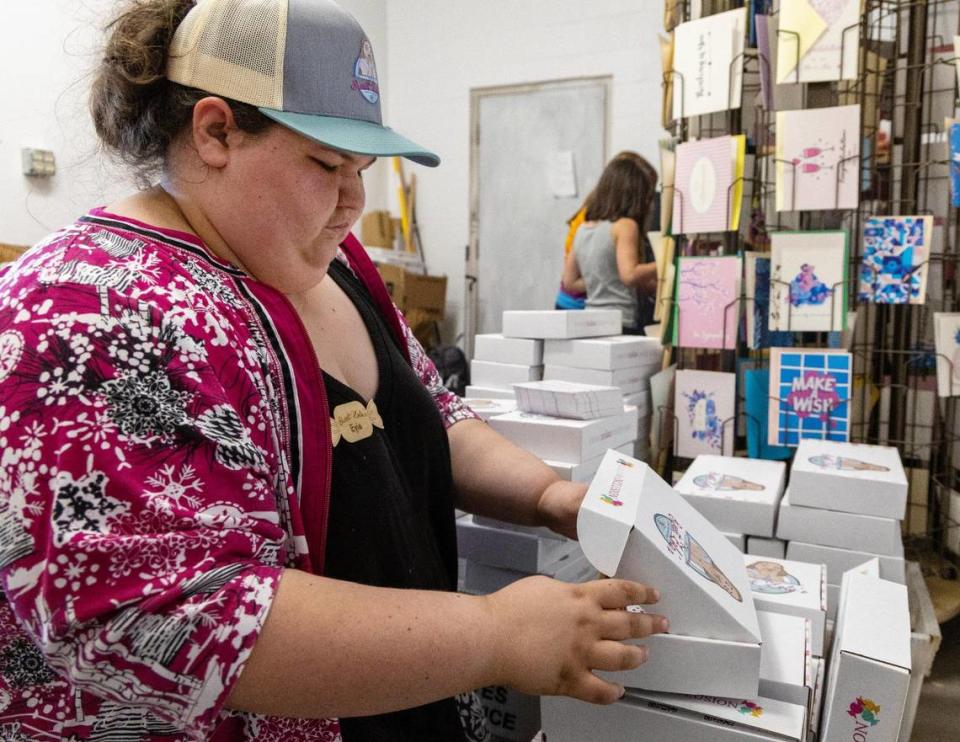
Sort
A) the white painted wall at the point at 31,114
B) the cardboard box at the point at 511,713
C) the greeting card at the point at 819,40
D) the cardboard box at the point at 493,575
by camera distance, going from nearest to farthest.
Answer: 1. the cardboard box at the point at 511,713
2. the cardboard box at the point at 493,575
3. the greeting card at the point at 819,40
4. the white painted wall at the point at 31,114

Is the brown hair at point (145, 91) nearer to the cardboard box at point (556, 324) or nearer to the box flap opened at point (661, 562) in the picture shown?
the box flap opened at point (661, 562)

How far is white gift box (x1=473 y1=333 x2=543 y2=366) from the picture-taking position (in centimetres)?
237

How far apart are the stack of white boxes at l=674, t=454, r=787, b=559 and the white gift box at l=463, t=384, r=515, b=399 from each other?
0.65 m

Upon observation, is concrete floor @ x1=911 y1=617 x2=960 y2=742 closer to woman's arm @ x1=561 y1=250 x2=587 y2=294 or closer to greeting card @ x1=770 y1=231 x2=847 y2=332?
greeting card @ x1=770 y1=231 x2=847 y2=332

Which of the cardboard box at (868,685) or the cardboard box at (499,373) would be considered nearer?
the cardboard box at (868,685)

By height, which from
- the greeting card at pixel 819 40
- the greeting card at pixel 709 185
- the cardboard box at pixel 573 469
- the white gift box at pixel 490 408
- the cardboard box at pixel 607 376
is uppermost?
the greeting card at pixel 819 40

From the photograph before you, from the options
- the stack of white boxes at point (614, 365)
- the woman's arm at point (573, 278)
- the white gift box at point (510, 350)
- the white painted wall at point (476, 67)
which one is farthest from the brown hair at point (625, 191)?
the white painted wall at point (476, 67)

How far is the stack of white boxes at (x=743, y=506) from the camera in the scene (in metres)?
1.55

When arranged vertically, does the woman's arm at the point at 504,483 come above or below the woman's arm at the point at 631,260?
below

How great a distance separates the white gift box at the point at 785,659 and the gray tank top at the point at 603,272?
2219 mm

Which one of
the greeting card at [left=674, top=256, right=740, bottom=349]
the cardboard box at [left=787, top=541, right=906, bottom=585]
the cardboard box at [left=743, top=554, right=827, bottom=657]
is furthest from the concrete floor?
the greeting card at [left=674, top=256, right=740, bottom=349]

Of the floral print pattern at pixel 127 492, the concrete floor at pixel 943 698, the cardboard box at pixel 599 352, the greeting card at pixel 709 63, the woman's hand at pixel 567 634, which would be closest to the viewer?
the floral print pattern at pixel 127 492

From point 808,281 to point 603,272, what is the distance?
3.57 feet

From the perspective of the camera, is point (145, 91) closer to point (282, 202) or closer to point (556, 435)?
point (282, 202)
